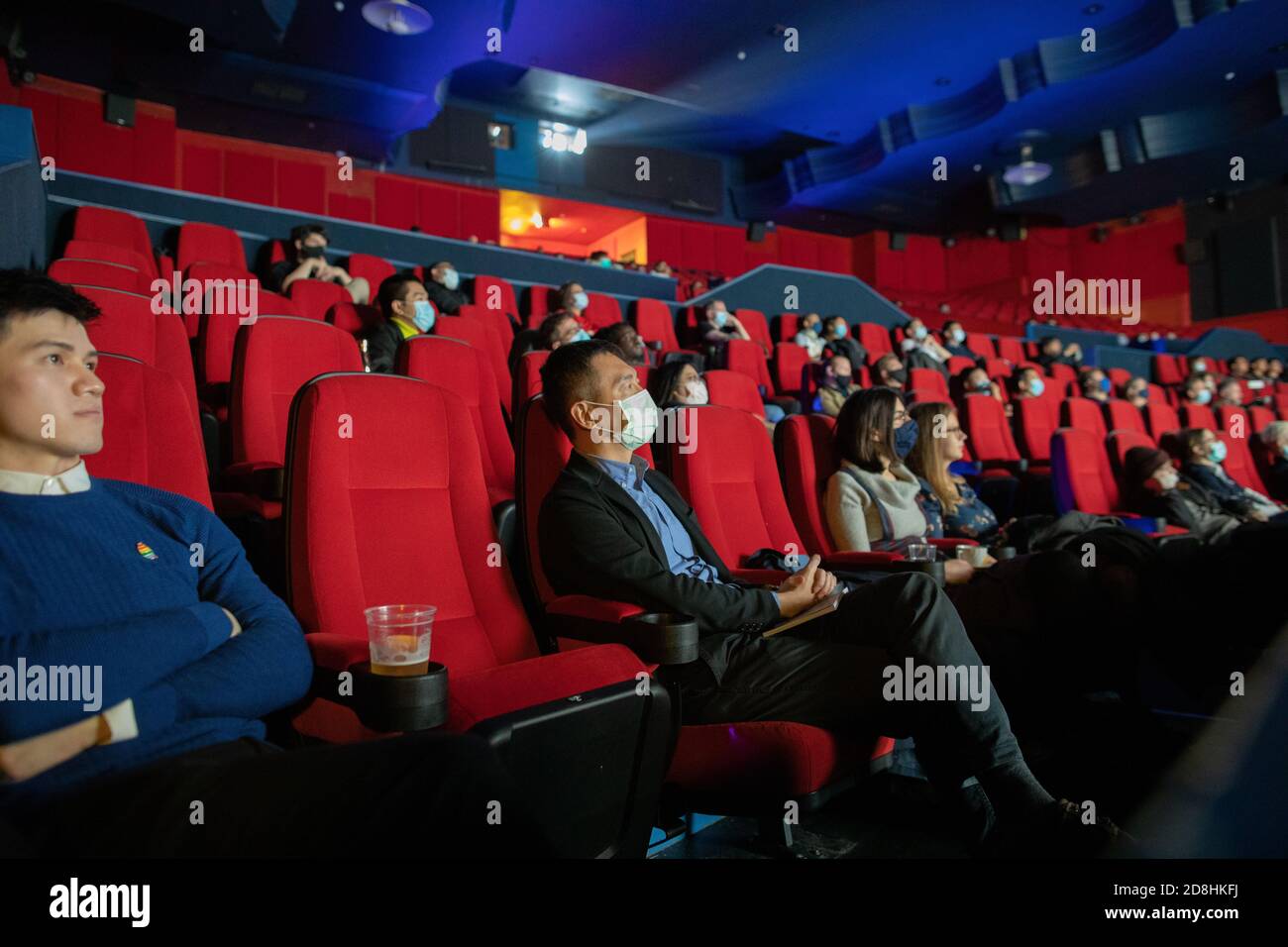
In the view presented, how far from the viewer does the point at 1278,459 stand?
14.0 ft

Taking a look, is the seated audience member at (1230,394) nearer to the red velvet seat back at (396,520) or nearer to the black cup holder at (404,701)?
the red velvet seat back at (396,520)

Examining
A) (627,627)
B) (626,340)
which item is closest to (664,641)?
(627,627)

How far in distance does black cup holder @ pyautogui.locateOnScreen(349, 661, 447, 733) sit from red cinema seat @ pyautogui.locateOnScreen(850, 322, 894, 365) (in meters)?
5.75

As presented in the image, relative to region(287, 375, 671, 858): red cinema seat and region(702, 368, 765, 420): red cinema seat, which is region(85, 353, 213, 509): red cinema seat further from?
region(702, 368, 765, 420): red cinema seat

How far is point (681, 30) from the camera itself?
7223 millimetres

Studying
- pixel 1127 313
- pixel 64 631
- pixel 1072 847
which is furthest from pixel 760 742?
pixel 1127 313

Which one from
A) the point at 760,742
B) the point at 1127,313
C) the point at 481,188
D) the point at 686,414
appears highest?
the point at 481,188

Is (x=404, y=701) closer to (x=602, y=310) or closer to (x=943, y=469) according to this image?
(x=943, y=469)

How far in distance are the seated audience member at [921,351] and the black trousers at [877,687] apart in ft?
14.6

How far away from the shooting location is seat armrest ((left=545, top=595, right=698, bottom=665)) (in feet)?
3.52

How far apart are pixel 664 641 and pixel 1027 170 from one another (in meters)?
9.83

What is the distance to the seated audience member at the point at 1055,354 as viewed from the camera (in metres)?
6.93

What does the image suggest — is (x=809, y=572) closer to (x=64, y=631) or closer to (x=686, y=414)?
(x=686, y=414)
